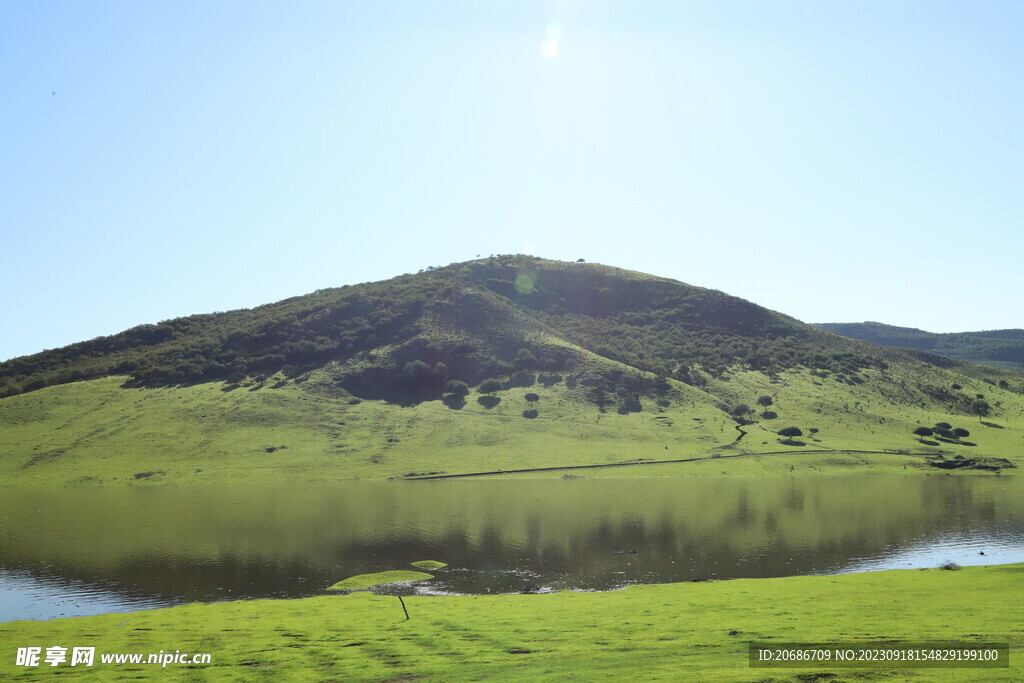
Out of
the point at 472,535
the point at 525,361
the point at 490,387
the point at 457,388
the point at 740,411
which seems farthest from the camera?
the point at 525,361

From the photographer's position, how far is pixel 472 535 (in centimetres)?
6638

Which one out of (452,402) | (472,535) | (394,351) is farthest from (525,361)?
(472,535)

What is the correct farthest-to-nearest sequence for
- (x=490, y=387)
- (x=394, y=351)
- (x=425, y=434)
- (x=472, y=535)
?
(x=394, y=351) → (x=490, y=387) → (x=425, y=434) → (x=472, y=535)

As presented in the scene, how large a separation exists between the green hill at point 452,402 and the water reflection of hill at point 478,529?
16.9 m

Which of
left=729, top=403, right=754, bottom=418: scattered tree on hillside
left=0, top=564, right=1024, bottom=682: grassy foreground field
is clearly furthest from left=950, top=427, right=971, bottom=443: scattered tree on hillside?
left=0, top=564, right=1024, bottom=682: grassy foreground field

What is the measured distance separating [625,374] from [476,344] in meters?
37.5

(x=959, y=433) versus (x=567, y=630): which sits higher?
(x=959, y=433)

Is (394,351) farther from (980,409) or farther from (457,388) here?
(980,409)

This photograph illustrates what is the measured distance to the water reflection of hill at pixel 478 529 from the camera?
175ft

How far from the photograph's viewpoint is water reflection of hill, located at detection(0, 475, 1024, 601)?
5338 cm

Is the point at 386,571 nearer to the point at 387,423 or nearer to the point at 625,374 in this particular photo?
the point at 387,423

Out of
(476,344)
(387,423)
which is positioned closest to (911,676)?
(387,423)

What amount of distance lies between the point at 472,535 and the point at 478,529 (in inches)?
105

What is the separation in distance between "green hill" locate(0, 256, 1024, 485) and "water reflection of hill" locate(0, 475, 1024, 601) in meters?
16.9
